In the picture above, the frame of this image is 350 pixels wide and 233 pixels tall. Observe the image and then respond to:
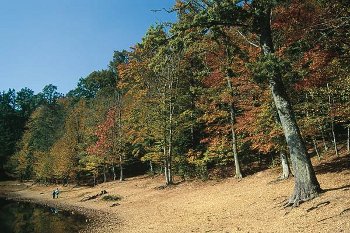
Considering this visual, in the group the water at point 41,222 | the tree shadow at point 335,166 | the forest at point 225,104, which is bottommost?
the water at point 41,222

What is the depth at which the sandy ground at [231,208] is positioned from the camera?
1267cm

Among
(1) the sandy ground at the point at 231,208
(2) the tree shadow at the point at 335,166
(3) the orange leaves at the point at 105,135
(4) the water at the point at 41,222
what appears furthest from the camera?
(3) the orange leaves at the point at 105,135

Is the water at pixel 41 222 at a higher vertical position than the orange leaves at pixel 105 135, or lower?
lower

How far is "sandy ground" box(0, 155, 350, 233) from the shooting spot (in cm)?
1267

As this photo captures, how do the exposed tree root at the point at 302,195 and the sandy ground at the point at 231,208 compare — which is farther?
the exposed tree root at the point at 302,195

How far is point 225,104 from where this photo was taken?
34.0 metres

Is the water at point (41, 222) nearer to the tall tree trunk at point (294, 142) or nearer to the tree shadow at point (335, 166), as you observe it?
the tall tree trunk at point (294, 142)

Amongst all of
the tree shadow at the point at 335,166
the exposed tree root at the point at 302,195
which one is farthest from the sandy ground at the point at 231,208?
the exposed tree root at the point at 302,195

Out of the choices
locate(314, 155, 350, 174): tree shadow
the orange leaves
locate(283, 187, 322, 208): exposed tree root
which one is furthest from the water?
the orange leaves

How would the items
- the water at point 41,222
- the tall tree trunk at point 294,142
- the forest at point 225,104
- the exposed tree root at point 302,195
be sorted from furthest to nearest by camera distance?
1. the water at point 41,222
2. the forest at point 225,104
3. the tall tree trunk at point 294,142
4. the exposed tree root at point 302,195

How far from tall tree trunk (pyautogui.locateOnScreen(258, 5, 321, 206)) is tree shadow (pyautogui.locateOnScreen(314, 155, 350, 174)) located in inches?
256

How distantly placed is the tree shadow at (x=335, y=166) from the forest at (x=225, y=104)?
1.76 meters

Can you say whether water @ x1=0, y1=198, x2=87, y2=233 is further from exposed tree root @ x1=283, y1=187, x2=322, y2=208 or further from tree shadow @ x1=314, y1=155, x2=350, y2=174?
tree shadow @ x1=314, y1=155, x2=350, y2=174

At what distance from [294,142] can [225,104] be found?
1906cm
